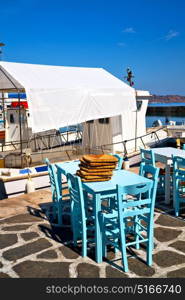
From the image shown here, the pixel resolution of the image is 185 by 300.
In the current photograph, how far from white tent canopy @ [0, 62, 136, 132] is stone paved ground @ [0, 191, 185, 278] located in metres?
2.86

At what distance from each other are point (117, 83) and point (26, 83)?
4.06m

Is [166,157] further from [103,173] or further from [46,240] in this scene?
[46,240]

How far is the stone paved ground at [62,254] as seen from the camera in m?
4.21

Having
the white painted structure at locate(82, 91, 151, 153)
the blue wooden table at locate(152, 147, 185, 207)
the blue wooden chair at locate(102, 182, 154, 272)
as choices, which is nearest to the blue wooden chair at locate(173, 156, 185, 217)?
the blue wooden table at locate(152, 147, 185, 207)

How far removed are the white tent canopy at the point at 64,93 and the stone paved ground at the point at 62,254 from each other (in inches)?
113

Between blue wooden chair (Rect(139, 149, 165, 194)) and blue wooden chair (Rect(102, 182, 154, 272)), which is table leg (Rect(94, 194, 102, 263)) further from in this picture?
blue wooden chair (Rect(139, 149, 165, 194))

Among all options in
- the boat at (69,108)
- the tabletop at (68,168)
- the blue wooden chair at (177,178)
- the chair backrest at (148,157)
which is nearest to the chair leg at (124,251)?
the tabletop at (68,168)

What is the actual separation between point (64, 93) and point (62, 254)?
5.10 meters

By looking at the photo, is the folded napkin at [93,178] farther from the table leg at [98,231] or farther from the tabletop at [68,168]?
the tabletop at [68,168]

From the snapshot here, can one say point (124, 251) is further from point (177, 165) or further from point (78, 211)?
point (177, 165)

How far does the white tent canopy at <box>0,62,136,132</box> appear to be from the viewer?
7.95 m

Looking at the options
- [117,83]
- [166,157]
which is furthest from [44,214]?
[117,83]

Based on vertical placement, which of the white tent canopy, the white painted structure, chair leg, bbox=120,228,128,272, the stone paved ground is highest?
the white tent canopy

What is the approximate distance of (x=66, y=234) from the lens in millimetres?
5555
